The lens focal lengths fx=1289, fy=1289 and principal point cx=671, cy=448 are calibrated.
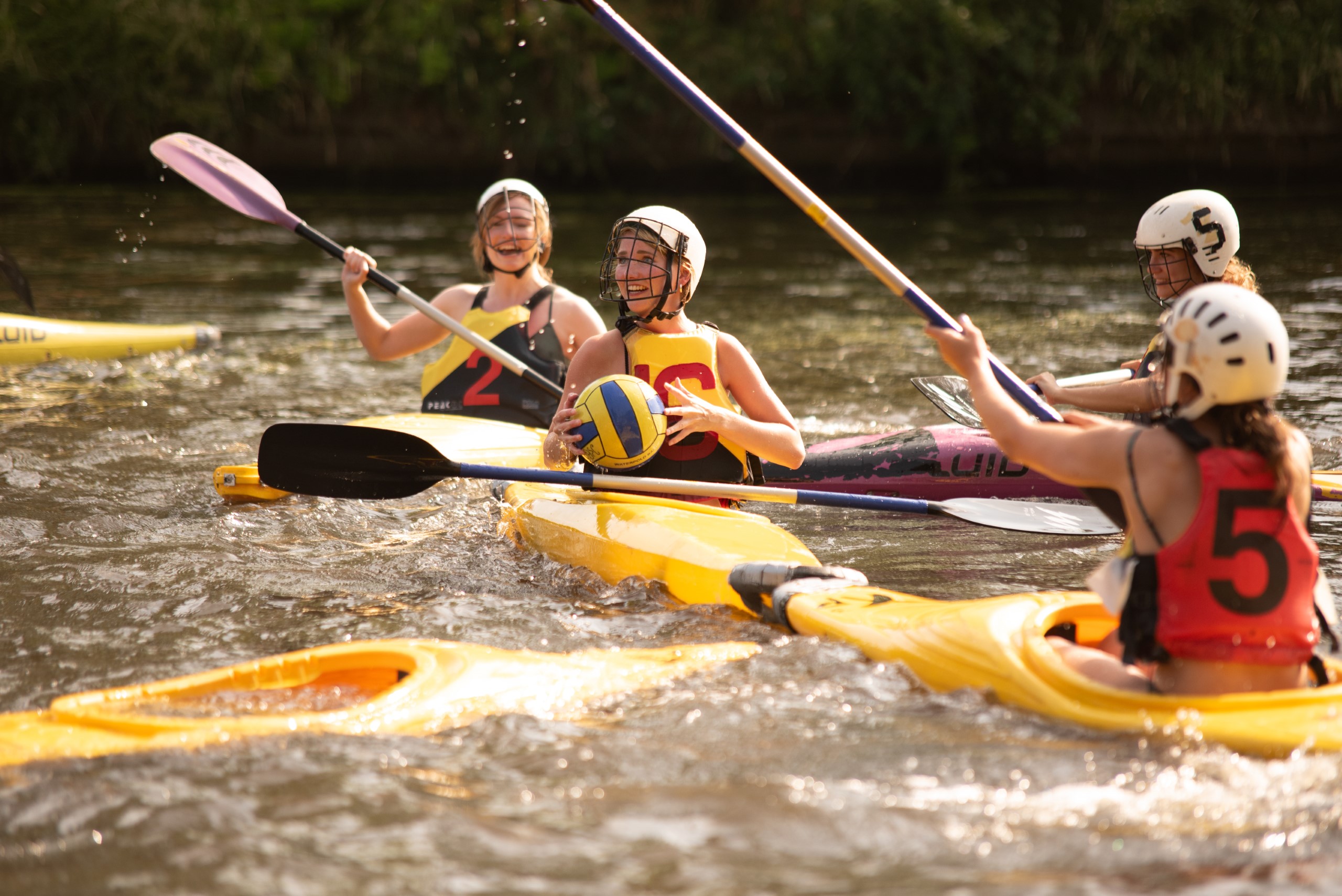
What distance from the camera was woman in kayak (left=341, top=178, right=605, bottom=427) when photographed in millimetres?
5383

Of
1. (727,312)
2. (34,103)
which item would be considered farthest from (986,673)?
(34,103)

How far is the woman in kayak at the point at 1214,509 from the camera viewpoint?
2.48 meters

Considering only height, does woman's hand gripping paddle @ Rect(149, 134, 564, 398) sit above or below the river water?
above

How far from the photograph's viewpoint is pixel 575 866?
7.50ft

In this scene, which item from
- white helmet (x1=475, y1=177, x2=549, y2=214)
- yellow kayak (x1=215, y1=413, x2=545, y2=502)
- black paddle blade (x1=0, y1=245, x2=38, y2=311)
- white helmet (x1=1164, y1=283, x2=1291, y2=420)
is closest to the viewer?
white helmet (x1=1164, y1=283, x2=1291, y2=420)

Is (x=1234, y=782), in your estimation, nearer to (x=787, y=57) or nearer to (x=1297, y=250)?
(x=1297, y=250)

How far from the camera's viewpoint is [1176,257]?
4320 millimetres

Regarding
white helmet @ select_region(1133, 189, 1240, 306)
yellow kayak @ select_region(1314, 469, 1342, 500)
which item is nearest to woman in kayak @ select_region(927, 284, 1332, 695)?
white helmet @ select_region(1133, 189, 1240, 306)

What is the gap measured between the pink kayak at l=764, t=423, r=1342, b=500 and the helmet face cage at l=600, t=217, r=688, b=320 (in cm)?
132

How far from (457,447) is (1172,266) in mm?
2627

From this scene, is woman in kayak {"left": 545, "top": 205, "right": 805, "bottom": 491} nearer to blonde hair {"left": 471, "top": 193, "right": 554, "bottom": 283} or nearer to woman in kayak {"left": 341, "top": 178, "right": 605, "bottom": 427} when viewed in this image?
woman in kayak {"left": 341, "top": 178, "right": 605, "bottom": 427}

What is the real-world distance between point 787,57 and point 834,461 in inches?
525

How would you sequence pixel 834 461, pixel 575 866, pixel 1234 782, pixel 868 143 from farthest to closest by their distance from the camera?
pixel 868 143, pixel 834 461, pixel 1234 782, pixel 575 866

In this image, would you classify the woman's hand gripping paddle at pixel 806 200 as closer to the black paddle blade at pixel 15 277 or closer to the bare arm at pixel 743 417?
the bare arm at pixel 743 417
